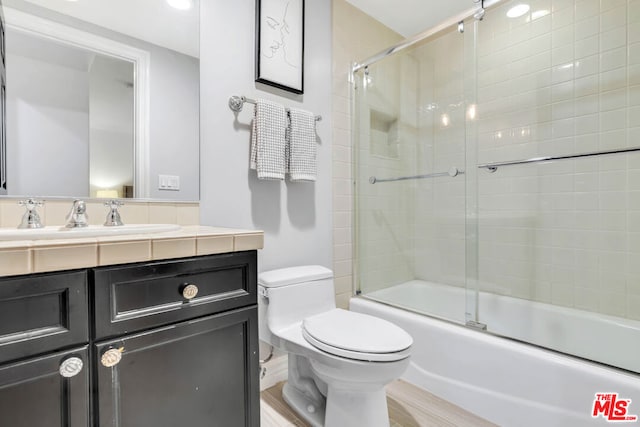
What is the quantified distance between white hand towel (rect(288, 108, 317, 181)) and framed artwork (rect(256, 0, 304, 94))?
20 cm

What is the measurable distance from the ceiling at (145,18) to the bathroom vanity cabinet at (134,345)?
1.03m

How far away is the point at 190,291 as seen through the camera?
2.62 feet

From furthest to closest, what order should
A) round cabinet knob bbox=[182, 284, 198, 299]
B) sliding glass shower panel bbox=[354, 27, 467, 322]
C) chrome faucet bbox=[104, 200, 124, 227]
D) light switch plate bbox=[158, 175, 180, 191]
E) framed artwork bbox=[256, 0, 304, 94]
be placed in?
sliding glass shower panel bbox=[354, 27, 467, 322] < framed artwork bbox=[256, 0, 304, 94] < light switch plate bbox=[158, 175, 180, 191] < chrome faucet bbox=[104, 200, 124, 227] < round cabinet knob bbox=[182, 284, 198, 299]

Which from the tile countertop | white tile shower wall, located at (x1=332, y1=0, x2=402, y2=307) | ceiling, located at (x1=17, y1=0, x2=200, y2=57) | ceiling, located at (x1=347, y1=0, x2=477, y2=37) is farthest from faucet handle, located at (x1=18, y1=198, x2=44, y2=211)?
ceiling, located at (x1=347, y1=0, x2=477, y2=37)

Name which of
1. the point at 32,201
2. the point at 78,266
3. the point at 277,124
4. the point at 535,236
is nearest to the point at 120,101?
the point at 32,201

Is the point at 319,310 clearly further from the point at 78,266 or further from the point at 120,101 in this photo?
the point at 120,101

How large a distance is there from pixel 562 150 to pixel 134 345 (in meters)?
2.21

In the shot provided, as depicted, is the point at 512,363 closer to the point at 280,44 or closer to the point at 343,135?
the point at 343,135

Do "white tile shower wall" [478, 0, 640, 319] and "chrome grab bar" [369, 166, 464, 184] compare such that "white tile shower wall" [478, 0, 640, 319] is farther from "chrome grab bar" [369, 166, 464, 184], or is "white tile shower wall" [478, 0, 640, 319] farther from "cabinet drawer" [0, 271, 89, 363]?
"cabinet drawer" [0, 271, 89, 363]

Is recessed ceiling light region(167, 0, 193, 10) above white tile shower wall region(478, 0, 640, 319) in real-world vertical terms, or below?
above

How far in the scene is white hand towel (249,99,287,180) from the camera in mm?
1527

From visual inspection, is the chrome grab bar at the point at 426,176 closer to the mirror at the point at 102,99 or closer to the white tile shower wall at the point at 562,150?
the white tile shower wall at the point at 562,150

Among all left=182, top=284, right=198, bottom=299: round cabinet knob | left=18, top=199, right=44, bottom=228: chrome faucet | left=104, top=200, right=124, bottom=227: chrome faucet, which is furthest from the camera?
left=104, top=200, right=124, bottom=227: chrome faucet

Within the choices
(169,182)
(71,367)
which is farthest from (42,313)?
(169,182)
